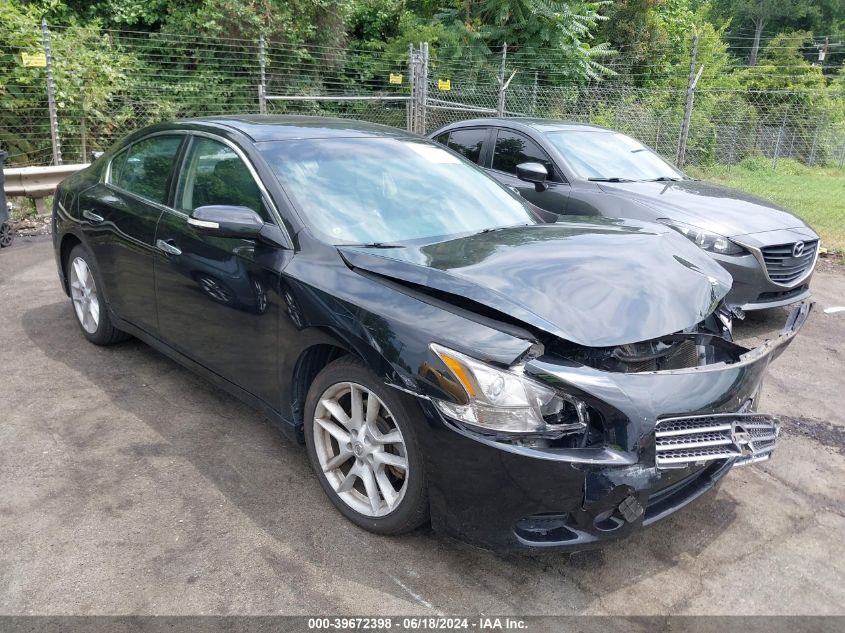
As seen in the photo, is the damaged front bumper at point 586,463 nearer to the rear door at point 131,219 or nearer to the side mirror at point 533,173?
the rear door at point 131,219

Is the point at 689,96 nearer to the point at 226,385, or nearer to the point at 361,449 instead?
the point at 226,385

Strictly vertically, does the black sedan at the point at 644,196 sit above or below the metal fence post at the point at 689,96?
below

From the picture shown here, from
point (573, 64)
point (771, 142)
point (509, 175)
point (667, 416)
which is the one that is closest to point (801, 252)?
point (509, 175)

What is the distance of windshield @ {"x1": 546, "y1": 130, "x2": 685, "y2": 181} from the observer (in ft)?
20.8

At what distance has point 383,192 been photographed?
3.41 meters

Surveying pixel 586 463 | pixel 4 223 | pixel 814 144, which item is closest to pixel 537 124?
pixel 586 463

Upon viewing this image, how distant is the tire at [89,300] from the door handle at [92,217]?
22cm

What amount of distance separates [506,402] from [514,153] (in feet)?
15.8

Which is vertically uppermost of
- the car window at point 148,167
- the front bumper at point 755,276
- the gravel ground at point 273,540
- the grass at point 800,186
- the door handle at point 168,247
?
the car window at point 148,167

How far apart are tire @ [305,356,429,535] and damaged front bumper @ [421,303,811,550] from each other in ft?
0.33

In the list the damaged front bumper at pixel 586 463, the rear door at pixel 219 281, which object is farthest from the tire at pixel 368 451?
the rear door at pixel 219 281

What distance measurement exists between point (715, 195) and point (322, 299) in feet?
14.8

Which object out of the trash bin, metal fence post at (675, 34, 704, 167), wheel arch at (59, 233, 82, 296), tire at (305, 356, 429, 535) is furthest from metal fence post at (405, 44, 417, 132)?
tire at (305, 356, 429, 535)

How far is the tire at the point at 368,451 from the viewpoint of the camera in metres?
2.52
